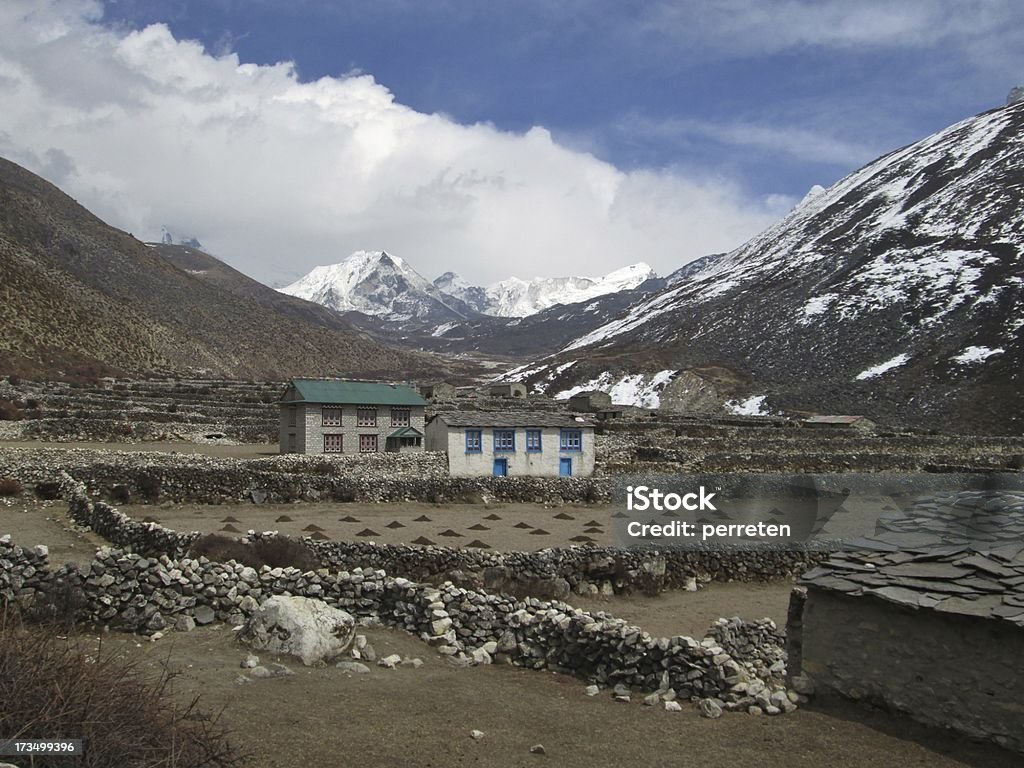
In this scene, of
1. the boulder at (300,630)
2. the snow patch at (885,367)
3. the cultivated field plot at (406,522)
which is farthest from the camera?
the snow patch at (885,367)

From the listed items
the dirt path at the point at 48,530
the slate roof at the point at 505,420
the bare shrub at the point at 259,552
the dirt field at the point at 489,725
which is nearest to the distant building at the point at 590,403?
the slate roof at the point at 505,420

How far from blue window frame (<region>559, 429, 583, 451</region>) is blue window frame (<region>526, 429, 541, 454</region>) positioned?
4.92ft

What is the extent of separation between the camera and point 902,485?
155 feet

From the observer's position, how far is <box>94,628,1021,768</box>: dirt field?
28.9 ft

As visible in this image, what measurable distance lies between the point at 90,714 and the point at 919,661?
9632 millimetres

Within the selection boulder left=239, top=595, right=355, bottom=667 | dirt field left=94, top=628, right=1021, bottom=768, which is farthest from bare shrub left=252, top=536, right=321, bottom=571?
dirt field left=94, top=628, right=1021, bottom=768

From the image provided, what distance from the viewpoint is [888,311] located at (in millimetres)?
121000

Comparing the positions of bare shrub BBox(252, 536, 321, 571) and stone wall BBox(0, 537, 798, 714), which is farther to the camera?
bare shrub BBox(252, 536, 321, 571)

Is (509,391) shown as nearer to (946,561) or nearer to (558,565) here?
(558,565)

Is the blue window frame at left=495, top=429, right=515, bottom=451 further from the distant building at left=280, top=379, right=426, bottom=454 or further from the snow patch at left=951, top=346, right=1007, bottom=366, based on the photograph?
the snow patch at left=951, top=346, right=1007, bottom=366

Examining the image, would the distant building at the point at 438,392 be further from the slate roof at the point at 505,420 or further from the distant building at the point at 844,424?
the slate roof at the point at 505,420

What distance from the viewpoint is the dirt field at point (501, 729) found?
881 cm

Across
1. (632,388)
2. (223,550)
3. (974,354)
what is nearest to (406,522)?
(223,550)

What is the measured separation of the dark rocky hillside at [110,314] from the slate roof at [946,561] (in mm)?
87439
